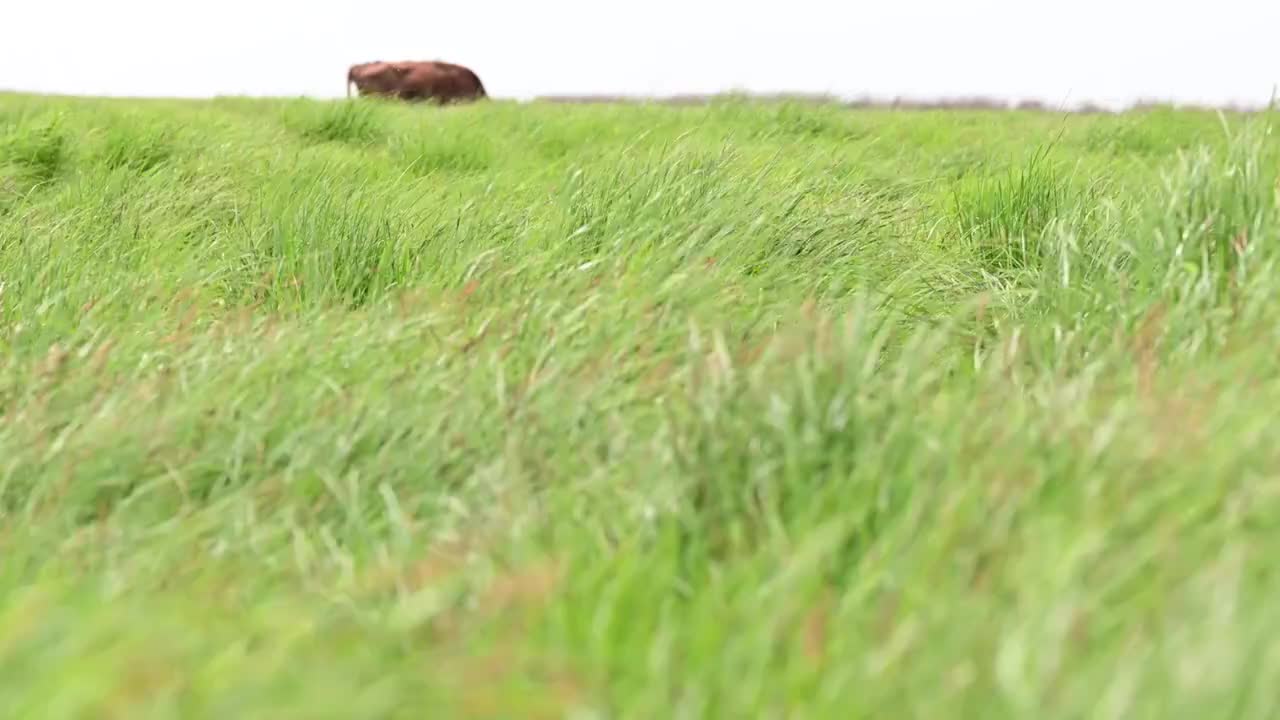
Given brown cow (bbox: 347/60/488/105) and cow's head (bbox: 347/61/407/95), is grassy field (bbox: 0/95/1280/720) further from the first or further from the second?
cow's head (bbox: 347/61/407/95)

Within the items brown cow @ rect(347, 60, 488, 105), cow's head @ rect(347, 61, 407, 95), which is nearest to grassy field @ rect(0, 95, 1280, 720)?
brown cow @ rect(347, 60, 488, 105)

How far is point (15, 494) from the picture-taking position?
141cm

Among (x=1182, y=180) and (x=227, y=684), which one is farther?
(x=1182, y=180)

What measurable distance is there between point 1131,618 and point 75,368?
1.47 meters

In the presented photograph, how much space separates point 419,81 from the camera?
52.3 ft

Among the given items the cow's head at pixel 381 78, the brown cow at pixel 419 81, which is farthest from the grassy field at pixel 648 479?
the cow's head at pixel 381 78

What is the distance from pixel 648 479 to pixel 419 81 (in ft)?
51.2

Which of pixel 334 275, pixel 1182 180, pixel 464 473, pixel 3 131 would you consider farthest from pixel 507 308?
pixel 3 131

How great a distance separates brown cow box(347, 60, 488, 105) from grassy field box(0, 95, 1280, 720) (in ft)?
45.8

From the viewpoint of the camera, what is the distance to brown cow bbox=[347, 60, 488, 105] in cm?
1589

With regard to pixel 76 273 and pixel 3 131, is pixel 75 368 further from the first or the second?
pixel 3 131

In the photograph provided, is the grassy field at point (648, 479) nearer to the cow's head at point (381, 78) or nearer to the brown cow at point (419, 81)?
the brown cow at point (419, 81)

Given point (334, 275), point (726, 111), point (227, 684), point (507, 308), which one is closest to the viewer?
point (227, 684)

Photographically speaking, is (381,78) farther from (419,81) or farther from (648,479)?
(648,479)
